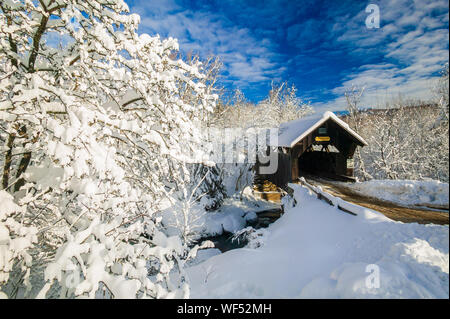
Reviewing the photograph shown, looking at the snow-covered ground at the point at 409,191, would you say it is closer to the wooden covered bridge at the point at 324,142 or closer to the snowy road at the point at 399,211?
the snowy road at the point at 399,211

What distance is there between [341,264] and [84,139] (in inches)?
203

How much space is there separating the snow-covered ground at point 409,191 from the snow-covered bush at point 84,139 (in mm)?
5449

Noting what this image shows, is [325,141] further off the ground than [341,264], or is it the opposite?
[325,141]

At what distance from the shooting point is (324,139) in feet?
38.0

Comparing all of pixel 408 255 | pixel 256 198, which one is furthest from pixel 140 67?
pixel 256 198

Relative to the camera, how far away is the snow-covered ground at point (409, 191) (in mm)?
4617

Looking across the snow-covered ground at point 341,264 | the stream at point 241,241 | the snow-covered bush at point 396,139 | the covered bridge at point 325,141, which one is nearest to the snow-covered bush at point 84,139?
the snow-covered ground at point 341,264

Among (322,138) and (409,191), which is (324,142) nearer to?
(322,138)

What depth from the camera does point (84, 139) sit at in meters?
2.02

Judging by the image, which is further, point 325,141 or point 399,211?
point 325,141

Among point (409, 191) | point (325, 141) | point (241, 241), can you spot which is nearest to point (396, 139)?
point (325, 141)

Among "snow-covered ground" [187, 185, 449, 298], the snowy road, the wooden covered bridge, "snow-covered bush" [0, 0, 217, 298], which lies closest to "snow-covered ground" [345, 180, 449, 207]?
the snowy road
